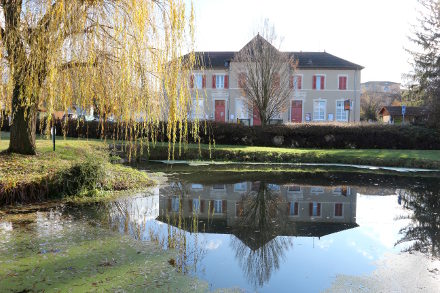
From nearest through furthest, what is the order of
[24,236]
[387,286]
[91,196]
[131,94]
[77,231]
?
[387,286] < [24,236] < [77,231] < [131,94] < [91,196]

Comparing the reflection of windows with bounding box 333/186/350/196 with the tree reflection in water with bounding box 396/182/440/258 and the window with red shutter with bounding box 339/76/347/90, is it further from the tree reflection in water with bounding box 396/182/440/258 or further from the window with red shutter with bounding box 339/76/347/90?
the window with red shutter with bounding box 339/76/347/90

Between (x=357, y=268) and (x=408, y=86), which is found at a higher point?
(x=408, y=86)

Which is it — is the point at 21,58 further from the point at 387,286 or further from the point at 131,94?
the point at 387,286

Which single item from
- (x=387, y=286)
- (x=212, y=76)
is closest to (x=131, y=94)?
(x=387, y=286)

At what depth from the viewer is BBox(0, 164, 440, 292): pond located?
398 cm

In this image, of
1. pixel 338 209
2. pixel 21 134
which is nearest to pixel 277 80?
pixel 338 209

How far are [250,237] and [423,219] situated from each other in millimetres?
3427

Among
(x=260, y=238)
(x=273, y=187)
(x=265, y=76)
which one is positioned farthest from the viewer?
(x=265, y=76)

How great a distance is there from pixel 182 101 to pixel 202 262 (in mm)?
3016

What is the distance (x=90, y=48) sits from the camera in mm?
6277

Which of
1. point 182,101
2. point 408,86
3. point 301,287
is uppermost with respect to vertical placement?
point 408,86

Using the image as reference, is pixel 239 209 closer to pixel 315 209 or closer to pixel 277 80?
pixel 315 209

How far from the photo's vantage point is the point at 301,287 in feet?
12.6

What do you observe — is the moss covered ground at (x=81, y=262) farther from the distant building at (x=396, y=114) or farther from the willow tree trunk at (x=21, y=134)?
the distant building at (x=396, y=114)
